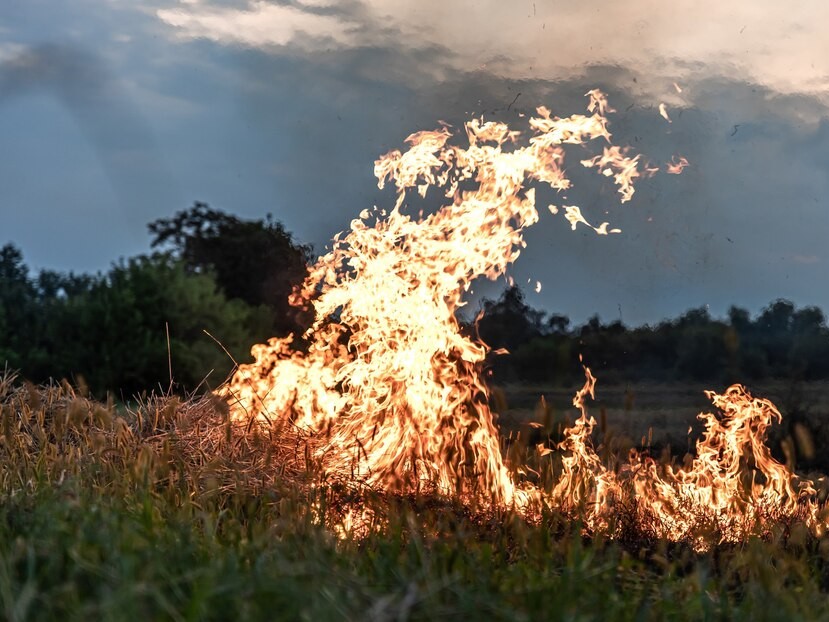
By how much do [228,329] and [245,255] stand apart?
524 cm

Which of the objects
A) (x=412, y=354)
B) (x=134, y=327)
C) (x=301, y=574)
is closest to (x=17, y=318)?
(x=134, y=327)

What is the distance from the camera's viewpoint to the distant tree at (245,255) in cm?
2900

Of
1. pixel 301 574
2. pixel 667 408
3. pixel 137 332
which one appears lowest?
pixel 301 574

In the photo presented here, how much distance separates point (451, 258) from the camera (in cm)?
901

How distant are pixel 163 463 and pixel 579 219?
15.5 ft

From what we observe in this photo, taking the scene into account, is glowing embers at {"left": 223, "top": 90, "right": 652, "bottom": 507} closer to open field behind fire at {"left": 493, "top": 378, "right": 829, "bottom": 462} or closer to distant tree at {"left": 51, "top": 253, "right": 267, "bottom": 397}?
open field behind fire at {"left": 493, "top": 378, "right": 829, "bottom": 462}

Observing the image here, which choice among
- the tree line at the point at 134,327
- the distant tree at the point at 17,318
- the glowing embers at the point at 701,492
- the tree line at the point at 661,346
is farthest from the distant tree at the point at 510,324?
the distant tree at the point at 17,318

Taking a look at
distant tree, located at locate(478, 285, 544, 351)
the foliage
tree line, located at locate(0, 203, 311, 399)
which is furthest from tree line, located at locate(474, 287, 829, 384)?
the foliage

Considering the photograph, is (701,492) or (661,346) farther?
(661,346)

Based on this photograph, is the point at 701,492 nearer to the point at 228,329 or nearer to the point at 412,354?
the point at 412,354

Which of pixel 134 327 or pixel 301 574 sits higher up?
pixel 134 327

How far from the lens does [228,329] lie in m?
25.1

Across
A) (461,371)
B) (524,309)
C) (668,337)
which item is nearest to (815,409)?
(668,337)

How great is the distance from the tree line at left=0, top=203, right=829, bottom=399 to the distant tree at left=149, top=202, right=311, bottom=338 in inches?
1.6
